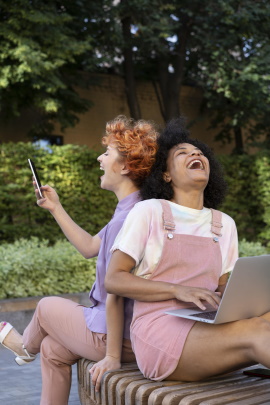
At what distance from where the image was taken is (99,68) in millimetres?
16938

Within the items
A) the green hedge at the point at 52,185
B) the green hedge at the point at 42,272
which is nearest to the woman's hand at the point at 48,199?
the green hedge at the point at 42,272

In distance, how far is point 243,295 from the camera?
2719mm

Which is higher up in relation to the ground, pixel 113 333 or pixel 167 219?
pixel 167 219

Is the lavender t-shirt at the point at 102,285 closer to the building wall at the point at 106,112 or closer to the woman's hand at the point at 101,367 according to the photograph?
the woman's hand at the point at 101,367

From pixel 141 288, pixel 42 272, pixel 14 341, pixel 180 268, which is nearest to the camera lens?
pixel 141 288

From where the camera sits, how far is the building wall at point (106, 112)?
16719mm

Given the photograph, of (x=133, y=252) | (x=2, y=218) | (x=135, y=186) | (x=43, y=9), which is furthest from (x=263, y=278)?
(x=43, y=9)

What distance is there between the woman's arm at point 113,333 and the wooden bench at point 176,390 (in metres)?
0.06

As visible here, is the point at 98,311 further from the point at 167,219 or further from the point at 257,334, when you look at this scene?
the point at 257,334

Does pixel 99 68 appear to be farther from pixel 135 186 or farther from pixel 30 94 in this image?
pixel 135 186

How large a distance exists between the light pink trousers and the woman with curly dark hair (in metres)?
0.44

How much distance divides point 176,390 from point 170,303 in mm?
391

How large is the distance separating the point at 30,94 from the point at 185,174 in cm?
1052

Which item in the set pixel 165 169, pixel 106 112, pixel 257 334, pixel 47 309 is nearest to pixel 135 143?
pixel 165 169
